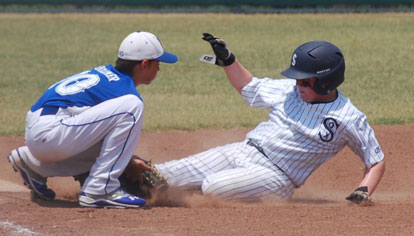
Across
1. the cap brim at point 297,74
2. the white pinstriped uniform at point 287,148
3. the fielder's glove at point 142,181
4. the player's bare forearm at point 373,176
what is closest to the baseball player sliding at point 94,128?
the fielder's glove at point 142,181

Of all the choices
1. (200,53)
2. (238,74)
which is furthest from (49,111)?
(200,53)

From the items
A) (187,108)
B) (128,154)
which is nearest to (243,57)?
(187,108)

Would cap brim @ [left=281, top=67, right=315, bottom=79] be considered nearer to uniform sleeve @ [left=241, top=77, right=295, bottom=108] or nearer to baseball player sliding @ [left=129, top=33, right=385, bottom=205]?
baseball player sliding @ [left=129, top=33, right=385, bottom=205]

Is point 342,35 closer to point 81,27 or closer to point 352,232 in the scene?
point 81,27

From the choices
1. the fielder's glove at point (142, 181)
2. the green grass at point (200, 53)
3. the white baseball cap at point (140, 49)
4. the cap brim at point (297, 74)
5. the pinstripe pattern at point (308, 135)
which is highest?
the white baseball cap at point (140, 49)

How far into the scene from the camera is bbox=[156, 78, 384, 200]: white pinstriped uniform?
546 cm

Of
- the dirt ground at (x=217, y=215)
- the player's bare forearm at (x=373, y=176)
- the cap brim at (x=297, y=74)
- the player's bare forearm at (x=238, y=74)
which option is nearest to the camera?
the dirt ground at (x=217, y=215)

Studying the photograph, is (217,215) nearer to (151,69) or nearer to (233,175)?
(233,175)

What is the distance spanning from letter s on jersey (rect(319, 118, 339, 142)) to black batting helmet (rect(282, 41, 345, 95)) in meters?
0.20

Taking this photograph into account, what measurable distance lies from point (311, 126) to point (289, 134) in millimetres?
161

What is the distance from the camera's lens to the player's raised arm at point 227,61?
584cm

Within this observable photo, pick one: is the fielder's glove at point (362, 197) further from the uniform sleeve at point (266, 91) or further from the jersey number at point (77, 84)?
the jersey number at point (77, 84)

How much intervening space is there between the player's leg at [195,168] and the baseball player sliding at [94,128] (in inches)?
23.1

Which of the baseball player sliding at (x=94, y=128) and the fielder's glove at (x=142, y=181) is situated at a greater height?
the baseball player sliding at (x=94, y=128)
